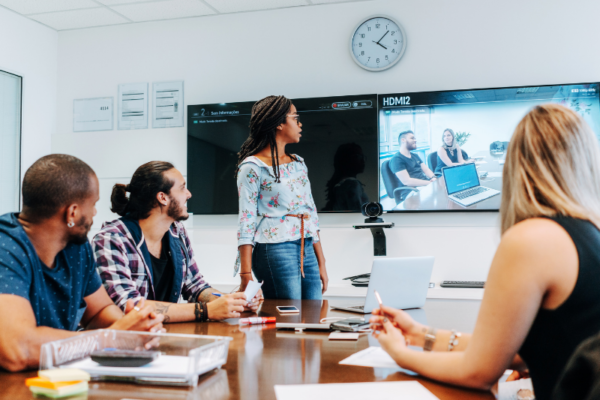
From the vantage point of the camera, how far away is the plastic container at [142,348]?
925 millimetres

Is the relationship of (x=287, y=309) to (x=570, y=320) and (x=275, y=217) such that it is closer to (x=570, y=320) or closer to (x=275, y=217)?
(x=275, y=217)

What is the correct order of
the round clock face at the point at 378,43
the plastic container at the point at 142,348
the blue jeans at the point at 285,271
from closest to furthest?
the plastic container at the point at 142,348
the blue jeans at the point at 285,271
the round clock face at the point at 378,43

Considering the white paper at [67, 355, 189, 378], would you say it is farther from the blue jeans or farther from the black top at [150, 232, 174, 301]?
the blue jeans

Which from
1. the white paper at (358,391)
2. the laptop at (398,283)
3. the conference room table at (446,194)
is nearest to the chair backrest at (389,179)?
the conference room table at (446,194)

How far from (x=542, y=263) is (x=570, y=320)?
0.11 metres

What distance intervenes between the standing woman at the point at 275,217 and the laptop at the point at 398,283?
15.0 inches

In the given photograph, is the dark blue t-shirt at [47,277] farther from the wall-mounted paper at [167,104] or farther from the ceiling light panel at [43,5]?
the ceiling light panel at [43,5]

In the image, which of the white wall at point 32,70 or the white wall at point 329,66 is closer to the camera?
the white wall at point 329,66

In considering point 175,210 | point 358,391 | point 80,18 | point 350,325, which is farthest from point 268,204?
point 80,18

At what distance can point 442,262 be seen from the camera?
332cm

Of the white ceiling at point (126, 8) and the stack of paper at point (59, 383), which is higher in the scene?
the white ceiling at point (126, 8)

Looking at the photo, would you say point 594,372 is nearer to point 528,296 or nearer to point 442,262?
point 528,296

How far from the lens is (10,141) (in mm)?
3832

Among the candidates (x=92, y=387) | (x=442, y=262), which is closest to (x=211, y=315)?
(x=92, y=387)
